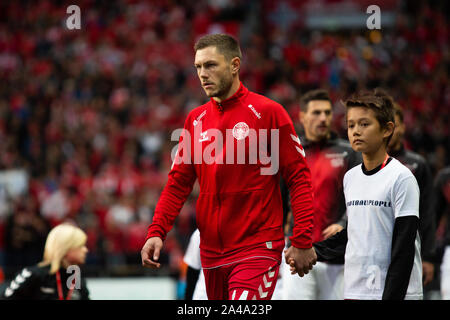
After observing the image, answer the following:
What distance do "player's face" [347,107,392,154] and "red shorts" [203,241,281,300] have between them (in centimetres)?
91

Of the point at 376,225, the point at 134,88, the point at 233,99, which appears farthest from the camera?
the point at 134,88

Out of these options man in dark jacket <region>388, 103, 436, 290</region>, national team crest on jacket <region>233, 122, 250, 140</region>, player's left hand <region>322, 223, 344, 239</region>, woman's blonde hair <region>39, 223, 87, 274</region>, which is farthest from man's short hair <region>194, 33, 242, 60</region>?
woman's blonde hair <region>39, 223, 87, 274</region>

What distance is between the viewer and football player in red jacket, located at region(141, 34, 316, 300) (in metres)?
4.38

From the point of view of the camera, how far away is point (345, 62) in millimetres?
19266

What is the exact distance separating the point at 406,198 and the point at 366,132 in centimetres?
53

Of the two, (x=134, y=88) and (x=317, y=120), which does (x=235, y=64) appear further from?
(x=134, y=88)

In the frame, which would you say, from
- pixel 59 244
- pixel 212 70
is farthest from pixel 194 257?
pixel 212 70

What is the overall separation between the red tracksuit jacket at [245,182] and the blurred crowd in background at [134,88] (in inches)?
309

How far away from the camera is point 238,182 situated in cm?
443

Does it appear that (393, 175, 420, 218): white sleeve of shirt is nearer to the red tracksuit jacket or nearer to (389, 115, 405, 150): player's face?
the red tracksuit jacket

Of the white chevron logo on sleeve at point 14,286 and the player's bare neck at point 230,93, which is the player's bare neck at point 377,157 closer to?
the player's bare neck at point 230,93

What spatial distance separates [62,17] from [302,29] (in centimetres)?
753
